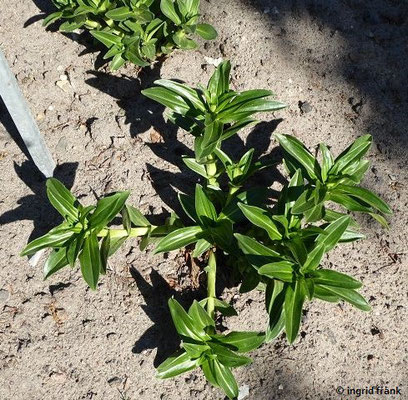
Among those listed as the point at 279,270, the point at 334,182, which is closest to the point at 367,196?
the point at 334,182

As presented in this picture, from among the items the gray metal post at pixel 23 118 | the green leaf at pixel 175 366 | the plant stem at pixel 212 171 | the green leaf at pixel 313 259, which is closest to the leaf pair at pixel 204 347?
the green leaf at pixel 175 366

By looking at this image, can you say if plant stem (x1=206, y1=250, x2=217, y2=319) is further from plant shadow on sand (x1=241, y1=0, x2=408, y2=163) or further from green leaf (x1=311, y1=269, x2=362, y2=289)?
plant shadow on sand (x1=241, y1=0, x2=408, y2=163)

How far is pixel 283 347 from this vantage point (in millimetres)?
2670

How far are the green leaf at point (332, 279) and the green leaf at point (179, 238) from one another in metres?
0.57

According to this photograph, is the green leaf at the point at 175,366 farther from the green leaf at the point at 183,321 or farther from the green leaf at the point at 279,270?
the green leaf at the point at 279,270

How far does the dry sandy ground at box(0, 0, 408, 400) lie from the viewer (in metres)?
2.64

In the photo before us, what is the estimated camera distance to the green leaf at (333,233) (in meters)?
2.21

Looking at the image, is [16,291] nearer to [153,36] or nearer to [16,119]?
[16,119]

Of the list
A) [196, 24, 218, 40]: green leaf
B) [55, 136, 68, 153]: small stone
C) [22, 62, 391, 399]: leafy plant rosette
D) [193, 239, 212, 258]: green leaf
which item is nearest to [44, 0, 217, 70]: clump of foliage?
[196, 24, 218, 40]: green leaf

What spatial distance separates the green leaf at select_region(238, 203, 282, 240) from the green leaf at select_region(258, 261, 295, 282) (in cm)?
17

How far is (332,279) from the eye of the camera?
2131mm

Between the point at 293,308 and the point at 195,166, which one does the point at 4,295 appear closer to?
the point at 195,166

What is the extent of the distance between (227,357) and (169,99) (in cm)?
113

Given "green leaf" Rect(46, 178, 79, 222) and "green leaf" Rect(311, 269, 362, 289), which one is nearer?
"green leaf" Rect(311, 269, 362, 289)
